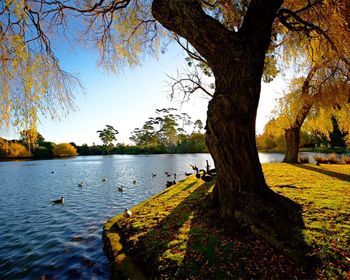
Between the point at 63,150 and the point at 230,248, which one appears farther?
the point at 63,150

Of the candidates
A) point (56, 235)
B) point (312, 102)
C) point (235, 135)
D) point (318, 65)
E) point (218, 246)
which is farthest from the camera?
point (312, 102)

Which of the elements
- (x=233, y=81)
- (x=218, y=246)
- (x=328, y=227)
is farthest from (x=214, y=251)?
(x=233, y=81)

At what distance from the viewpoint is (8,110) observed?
4609 mm

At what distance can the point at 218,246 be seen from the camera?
13.6 ft

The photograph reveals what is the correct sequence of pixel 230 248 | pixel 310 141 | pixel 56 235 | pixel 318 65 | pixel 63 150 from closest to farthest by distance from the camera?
pixel 230 248
pixel 56 235
pixel 318 65
pixel 310 141
pixel 63 150

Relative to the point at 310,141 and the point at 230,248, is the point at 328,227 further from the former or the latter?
the point at 310,141

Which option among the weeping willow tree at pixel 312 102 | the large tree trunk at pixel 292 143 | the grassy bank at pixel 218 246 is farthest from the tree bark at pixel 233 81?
Answer: the large tree trunk at pixel 292 143

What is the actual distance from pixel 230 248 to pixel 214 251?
0.87 ft

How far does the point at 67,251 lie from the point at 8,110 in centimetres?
429

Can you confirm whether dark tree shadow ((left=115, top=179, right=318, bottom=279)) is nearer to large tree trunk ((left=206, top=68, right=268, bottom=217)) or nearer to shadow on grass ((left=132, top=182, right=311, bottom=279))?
shadow on grass ((left=132, top=182, right=311, bottom=279))

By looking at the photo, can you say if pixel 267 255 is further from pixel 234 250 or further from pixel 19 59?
pixel 19 59

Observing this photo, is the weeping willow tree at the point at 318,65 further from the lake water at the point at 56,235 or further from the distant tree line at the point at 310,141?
the lake water at the point at 56,235

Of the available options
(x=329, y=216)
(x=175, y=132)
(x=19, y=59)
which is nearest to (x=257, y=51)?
(x=329, y=216)

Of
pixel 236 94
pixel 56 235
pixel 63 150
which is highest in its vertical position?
pixel 63 150
